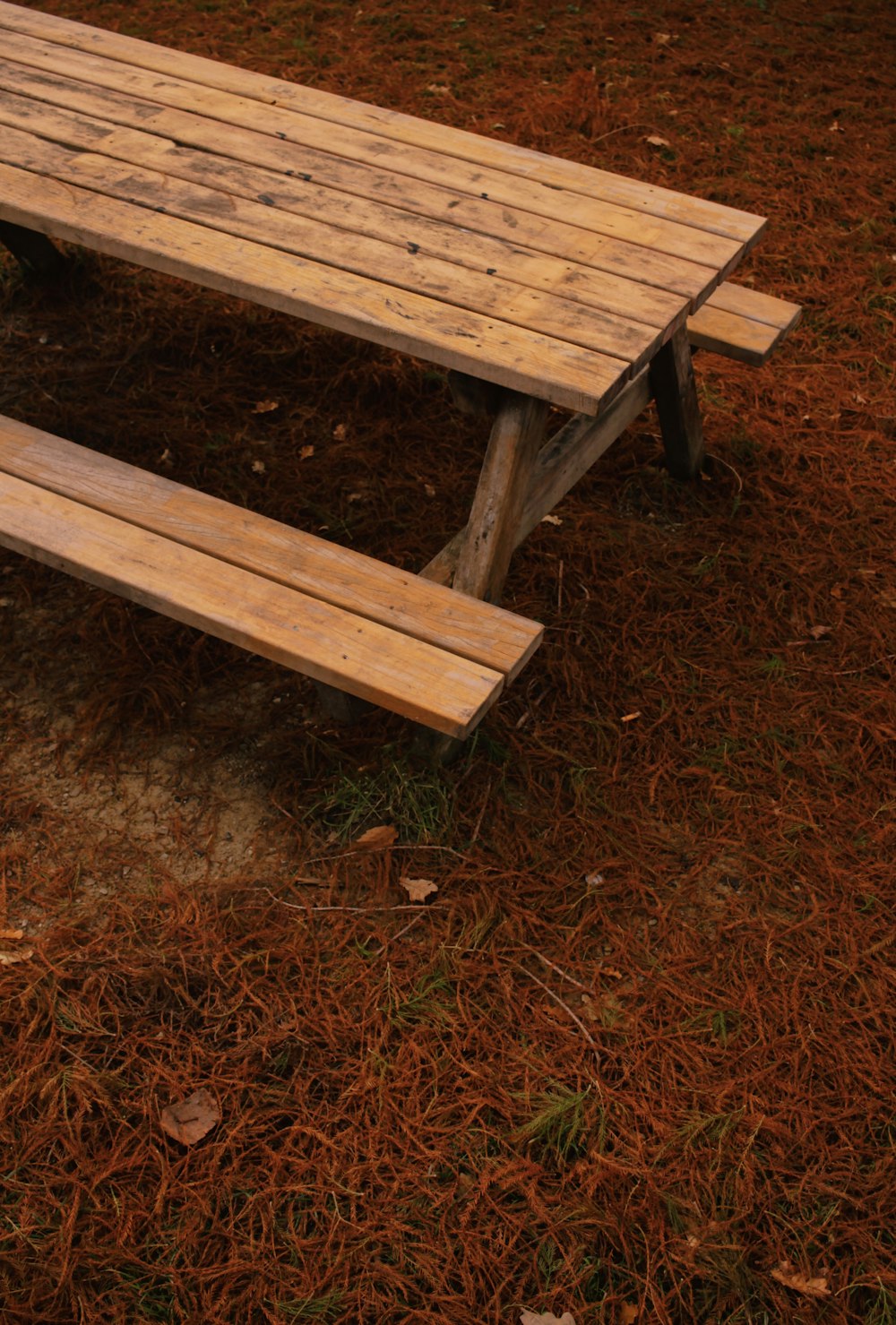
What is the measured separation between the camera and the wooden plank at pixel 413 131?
2.75 meters

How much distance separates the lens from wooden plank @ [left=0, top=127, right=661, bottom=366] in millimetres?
2303

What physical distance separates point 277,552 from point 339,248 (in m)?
0.68

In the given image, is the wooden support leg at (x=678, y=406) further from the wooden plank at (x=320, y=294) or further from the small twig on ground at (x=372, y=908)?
the small twig on ground at (x=372, y=908)

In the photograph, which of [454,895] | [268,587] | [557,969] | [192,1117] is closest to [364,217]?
[268,587]

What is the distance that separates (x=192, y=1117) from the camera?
7.09ft

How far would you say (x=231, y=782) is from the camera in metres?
2.75

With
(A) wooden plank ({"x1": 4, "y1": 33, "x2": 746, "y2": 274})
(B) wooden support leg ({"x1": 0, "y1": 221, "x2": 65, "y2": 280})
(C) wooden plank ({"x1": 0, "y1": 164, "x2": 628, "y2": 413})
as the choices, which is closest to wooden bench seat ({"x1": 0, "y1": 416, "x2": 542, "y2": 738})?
(C) wooden plank ({"x1": 0, "y1": 164, "x2": 628, "y2": 413})

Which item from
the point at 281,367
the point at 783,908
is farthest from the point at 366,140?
the point at 783,908

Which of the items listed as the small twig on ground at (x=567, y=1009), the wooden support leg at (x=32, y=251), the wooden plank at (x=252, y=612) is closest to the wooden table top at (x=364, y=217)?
the wooden plank at (x=252, y=612)

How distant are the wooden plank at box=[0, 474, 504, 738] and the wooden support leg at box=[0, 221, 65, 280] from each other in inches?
73.0

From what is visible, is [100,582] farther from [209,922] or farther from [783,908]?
[783,908]

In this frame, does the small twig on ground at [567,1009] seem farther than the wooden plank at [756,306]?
No

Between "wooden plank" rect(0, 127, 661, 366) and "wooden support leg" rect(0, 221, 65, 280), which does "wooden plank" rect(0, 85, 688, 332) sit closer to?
"wooden plank" rect(0, 127, 661, 366)

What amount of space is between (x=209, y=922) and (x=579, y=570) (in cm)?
148
